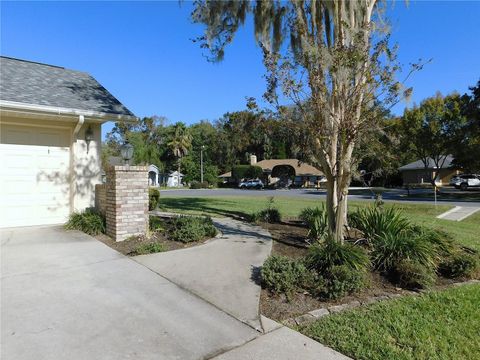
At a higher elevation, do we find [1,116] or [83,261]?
[1,116]

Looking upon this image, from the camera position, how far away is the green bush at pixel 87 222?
767 cm

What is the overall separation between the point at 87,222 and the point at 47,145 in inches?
95.8

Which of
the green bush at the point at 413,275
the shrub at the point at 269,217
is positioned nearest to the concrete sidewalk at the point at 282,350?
the green bush at the point at 413,275

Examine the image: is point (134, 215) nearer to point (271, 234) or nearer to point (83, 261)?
point (83, 261)

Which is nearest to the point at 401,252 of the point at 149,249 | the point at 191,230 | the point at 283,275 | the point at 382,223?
the point at 382,223

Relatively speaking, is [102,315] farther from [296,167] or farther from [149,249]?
[296,167]

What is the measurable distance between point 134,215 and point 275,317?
4262 mm

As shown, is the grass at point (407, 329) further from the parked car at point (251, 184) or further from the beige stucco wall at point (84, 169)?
the parked car at point (251, 184)

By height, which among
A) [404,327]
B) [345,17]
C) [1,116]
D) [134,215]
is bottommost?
[404,327]

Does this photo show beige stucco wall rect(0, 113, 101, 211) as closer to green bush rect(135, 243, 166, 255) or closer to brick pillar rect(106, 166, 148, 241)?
brick pillar rect(106, 166, 148, 241)

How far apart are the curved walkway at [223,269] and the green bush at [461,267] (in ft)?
9.59

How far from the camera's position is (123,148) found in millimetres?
8250

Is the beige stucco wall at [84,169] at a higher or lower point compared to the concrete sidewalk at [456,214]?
higher

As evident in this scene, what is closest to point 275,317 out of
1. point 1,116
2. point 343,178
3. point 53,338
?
point 53,338
